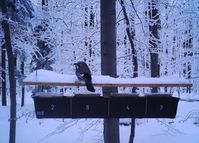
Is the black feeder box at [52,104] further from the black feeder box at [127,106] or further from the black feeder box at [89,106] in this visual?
the black feeder box at [127,106]

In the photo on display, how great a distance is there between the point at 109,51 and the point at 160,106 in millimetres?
1189

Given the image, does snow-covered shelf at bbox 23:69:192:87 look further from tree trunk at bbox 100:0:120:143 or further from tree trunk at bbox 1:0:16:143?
tree trunk at bbox 1:0:16:143

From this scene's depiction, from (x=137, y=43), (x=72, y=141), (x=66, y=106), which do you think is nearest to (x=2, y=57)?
(x=72, y=141)

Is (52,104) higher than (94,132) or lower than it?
higher

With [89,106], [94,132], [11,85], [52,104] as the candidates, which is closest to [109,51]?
[89,106]

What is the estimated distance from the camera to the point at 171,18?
40.9 feet

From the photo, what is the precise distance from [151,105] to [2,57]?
2170cm

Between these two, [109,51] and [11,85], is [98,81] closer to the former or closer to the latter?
[109,51]

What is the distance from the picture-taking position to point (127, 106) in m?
4.76

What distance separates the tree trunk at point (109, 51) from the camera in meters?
5.30

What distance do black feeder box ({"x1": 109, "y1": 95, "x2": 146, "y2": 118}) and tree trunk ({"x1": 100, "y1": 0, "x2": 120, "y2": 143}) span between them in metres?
0.54

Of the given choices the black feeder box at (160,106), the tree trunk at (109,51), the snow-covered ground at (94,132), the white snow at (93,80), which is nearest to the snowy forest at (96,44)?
the snow-covered ground at (94,132)

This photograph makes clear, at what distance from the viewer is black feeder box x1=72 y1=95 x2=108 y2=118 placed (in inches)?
182

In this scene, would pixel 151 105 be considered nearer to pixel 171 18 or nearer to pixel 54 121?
pixel 171 18
